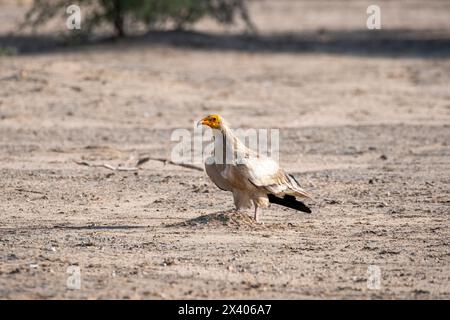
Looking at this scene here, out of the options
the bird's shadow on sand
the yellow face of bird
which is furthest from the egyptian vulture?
the bird's shadow on sand

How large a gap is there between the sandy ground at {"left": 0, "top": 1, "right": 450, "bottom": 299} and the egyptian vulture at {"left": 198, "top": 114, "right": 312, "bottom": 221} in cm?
36

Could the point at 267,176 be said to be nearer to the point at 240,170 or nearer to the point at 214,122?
the point at 240,170

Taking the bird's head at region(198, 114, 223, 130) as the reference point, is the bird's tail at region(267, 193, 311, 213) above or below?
below

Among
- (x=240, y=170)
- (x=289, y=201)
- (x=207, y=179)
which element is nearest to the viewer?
(x=240, y=170)

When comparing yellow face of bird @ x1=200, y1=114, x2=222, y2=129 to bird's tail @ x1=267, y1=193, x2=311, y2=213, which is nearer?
yellow face of bird @ x1=200, y1=114, x2=222, y2=129

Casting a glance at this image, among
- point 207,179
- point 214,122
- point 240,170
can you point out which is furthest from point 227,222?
point 207,179

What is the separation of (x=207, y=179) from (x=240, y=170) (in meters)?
2.89

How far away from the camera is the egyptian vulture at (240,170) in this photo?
8727mm

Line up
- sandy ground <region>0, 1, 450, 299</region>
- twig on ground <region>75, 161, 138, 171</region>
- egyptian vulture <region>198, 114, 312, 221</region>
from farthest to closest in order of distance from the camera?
twig on ground <region>75, 161, 138, 171</region>, egyptian vulture <region>198, 114, 312, 221</region>, sandy ground <region>0, 1, 450, 299</region>

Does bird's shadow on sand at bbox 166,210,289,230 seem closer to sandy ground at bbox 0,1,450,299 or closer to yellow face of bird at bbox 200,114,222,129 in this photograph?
sandy ground at bbox 0,1,450,299

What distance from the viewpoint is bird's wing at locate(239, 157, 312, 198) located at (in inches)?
344

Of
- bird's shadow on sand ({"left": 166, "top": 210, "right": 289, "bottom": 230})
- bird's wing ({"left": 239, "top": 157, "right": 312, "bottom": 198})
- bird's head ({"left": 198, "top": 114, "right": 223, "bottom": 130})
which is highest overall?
bird's head ({"left": 198, "top": 114, "right": 223, "bottom": 130})

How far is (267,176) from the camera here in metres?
8.86

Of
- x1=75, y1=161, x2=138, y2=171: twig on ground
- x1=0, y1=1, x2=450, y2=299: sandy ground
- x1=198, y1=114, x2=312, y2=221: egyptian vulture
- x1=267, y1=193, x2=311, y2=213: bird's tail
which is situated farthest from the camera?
x1=75, y1=161, x2=138, y2=171: twig on ground
